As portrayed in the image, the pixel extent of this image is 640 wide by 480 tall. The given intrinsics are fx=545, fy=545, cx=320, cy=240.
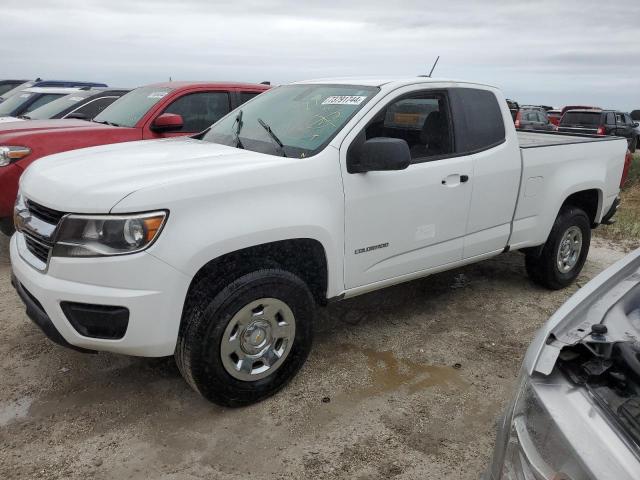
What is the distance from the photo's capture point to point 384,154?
3004mm

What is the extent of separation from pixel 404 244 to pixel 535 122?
53.9 feet

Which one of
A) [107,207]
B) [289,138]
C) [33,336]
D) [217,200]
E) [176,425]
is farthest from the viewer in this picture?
[33,336]

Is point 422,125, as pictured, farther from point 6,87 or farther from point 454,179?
point 6,87

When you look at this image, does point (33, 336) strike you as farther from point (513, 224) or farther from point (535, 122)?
point (535, 122)

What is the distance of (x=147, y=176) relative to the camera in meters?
2.65

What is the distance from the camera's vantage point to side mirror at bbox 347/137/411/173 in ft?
9.85

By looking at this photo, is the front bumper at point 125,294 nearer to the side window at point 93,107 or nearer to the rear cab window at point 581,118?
the side window at point 93,107

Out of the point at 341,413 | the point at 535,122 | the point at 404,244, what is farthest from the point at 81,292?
the point at 535,122

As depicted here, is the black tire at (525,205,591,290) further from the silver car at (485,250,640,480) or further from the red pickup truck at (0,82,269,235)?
the red pickup truck at (0,82,269,235)

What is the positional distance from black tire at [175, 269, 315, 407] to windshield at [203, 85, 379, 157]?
0.78 m

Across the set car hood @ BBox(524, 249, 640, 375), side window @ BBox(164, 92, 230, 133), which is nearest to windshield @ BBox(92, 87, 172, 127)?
side window @ BBox(164, 92, 230, 133)

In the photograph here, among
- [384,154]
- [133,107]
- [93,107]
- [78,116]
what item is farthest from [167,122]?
[384,154]

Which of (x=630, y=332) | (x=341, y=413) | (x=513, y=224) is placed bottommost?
(x=341, y=413)

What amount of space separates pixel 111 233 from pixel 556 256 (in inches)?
147
